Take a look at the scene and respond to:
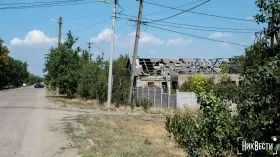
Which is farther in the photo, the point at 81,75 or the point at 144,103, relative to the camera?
the point at 81,75

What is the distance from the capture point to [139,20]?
93.6ft

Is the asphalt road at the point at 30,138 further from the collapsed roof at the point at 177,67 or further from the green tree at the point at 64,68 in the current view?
the collapsed roof at the point at 177,67

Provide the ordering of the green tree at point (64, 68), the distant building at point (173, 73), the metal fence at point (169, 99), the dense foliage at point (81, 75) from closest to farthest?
the metal fence at point (169, 99) → the dense foliage at point (81, 75) → the green tree at point (64, 68) → the distant building at point (173, 73)

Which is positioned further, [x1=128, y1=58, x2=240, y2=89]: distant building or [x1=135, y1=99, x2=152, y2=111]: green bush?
[x1=128, y1=58, x2=240, y2=89]: distant building

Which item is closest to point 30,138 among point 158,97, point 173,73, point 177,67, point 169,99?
point 169,99

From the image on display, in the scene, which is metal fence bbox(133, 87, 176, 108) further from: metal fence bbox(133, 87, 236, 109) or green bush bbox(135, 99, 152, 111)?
green bush bbox(135, 99, 152, 111)

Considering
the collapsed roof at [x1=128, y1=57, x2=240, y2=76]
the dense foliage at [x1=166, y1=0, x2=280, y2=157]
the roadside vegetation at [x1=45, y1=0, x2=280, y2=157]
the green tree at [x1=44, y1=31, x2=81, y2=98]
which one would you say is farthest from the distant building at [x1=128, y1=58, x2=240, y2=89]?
the dense foliage at [x1=166, y1=0, x2=280, y2=157]

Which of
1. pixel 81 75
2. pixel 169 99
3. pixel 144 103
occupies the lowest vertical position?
pixel 144 103

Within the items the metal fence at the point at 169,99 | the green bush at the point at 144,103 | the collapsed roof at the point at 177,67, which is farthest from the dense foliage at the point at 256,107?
the collapsed roof at the point at 177,67

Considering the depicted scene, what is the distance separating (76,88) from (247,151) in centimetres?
3437

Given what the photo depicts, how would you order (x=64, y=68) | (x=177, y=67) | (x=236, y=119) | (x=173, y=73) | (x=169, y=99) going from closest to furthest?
(x=236, y=119), (x=169, y=99), (x=64, y=68), (x=173, y=73), (x=177, y=67)

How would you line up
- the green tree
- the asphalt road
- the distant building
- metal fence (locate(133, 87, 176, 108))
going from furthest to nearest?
1. the distant building
2. the green tree
3. metal fence (locate(133, 87, 176, 108))
4. the asphalt road

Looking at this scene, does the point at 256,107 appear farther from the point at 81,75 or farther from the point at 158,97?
the point at 81,75

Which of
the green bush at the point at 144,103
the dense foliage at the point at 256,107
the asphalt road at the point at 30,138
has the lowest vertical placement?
the asphalt road at the point at 30,138
